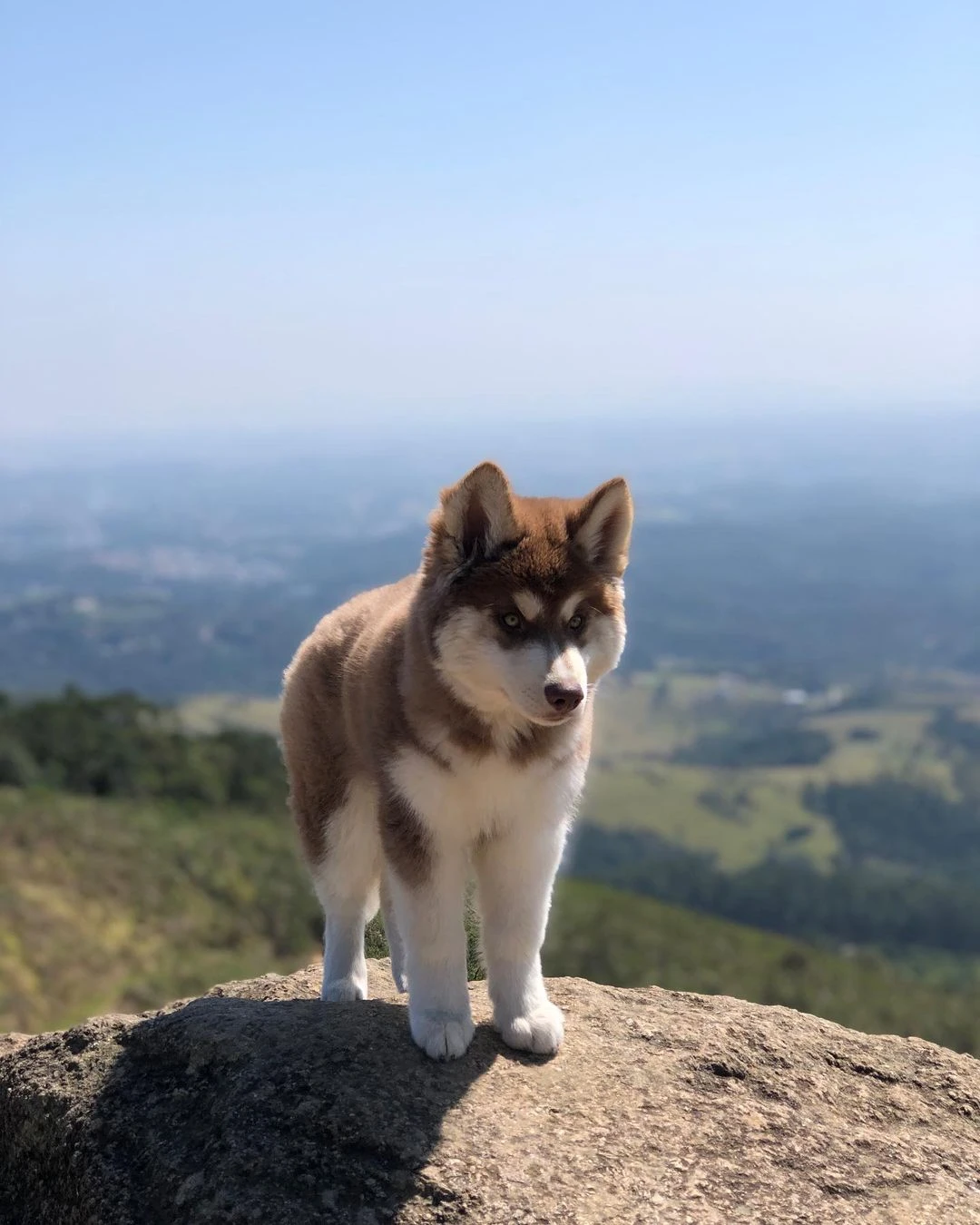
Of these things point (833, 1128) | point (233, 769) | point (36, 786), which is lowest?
point (233, 769)

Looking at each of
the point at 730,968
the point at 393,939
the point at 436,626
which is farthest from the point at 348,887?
the point at 730,968

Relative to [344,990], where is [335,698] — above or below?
above

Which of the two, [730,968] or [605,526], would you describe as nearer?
[605,526]

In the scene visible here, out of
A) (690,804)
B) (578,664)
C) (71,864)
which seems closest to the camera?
(578,664)

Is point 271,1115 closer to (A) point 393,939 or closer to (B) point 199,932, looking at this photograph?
(A) point 393,939

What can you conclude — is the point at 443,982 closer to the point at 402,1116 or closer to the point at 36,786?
the point at 402,1116

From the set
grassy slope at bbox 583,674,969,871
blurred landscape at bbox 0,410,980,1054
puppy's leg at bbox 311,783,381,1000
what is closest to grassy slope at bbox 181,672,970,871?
grassy slope at bbox 583,674,969,871

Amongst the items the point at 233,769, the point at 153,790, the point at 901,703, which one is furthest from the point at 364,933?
the point at 901,703

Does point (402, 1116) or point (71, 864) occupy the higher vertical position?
point (402, 1116)
